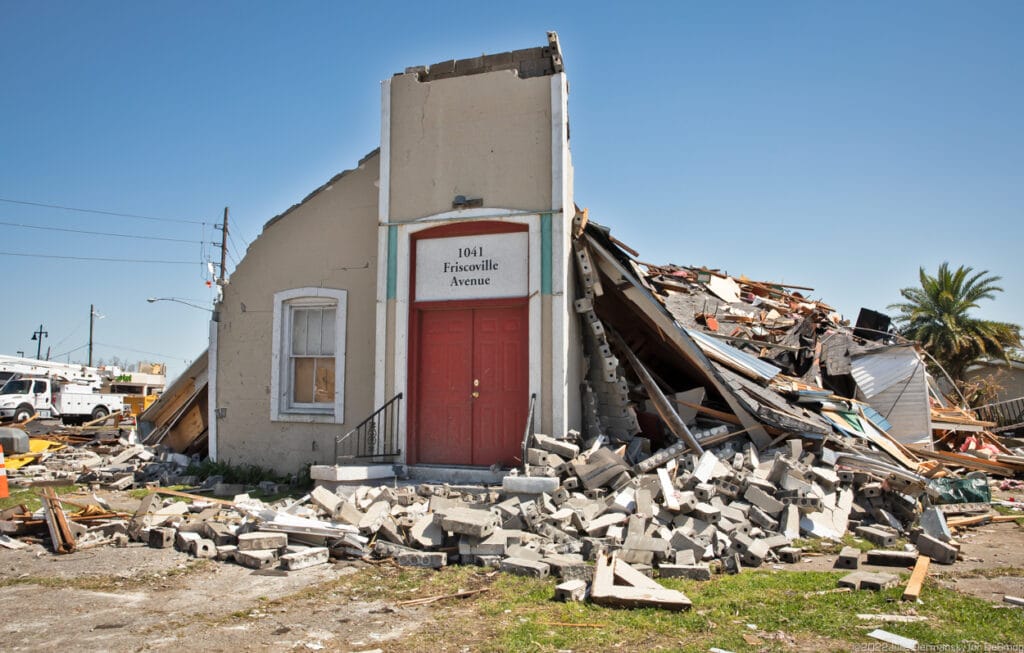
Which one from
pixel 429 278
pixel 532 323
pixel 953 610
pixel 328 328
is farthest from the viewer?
pixel 328 328

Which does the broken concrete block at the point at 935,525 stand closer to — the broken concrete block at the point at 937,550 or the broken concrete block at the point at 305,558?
the broken concrete block at the point at 937,550

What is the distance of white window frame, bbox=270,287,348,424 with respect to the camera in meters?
11.6

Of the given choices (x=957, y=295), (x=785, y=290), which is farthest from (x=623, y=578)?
(x=957, y=295)

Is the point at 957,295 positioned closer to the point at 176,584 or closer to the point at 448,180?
the point at 448,180

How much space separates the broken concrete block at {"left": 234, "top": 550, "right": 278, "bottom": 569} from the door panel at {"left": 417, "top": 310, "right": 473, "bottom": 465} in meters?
3.59

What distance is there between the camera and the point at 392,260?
10.8 metres

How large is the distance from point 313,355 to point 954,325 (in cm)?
2526

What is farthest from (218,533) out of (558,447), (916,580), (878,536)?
(878,536)

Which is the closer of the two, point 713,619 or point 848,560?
point 713,619

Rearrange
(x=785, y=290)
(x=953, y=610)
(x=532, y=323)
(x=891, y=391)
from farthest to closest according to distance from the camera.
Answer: (x=785, y=290), (x=891, y=391), (x=532, y=323), (x=953, y=610)

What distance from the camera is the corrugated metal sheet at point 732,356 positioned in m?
11.2

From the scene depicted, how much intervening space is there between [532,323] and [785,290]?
11.0 metres

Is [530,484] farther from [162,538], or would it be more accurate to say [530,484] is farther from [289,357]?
[289,357]

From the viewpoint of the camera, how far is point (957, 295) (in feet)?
91.8
